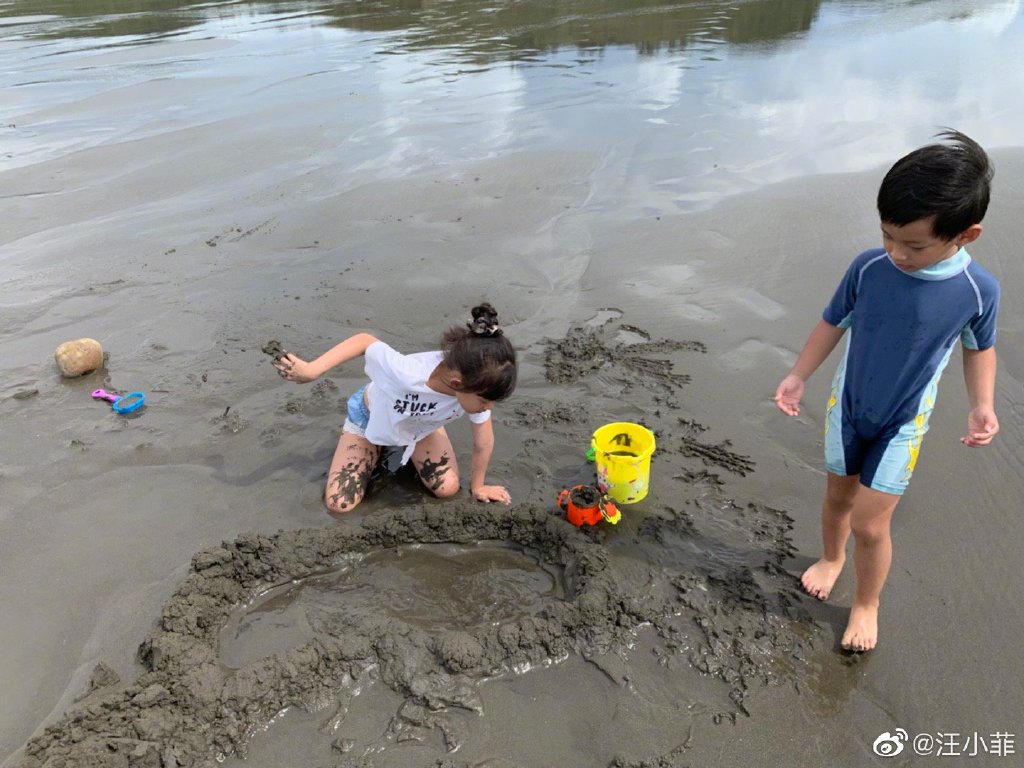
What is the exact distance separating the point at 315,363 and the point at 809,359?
219 centimetres

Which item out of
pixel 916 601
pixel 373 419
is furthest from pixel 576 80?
pixel 916 601

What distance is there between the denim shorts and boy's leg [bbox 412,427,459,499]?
321 mm

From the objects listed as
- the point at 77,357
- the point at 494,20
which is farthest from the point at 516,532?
the point at 494,20

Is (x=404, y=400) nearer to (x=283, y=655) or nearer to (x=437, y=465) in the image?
(x=437, y=465)

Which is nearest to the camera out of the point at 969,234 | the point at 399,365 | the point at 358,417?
the point at 969,234

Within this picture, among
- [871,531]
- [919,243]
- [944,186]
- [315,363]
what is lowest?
[871,531]

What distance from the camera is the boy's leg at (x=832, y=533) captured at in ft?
9.11

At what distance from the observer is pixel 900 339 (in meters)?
2.38

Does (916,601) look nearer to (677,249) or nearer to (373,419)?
(373,419)

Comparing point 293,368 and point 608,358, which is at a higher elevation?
point 293,368

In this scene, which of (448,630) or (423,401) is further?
(423,401)

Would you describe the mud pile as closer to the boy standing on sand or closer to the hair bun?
the boy standing on sand

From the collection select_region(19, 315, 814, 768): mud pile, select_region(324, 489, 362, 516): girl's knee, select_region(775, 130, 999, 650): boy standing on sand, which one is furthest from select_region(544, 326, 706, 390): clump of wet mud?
select_region(775, 130, 999, 650): boy standing on sand

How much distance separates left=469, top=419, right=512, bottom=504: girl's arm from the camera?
3492mm
